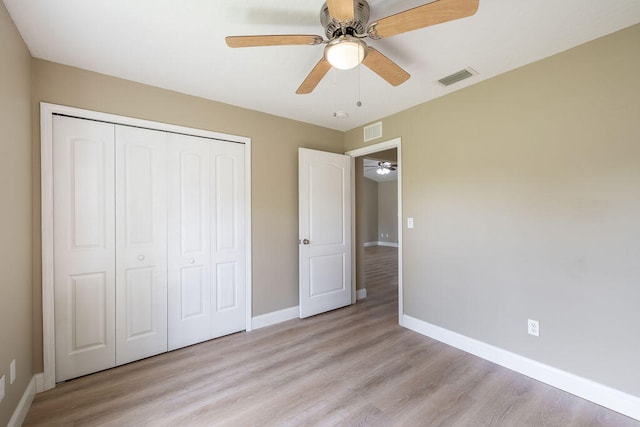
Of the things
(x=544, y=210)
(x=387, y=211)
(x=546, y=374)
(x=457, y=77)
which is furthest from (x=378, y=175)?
(x=546, y=374)

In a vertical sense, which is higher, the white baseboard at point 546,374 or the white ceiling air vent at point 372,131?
the white ceiling air vent at point 372,131

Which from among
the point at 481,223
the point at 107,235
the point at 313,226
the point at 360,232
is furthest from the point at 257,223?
the point at 481,223

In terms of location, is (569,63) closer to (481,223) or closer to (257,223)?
(481,223)

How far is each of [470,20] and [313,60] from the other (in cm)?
108

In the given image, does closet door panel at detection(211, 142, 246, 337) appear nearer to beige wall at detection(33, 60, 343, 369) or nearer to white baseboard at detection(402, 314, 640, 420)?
beige wall at detection(33, 60, 343, 369)

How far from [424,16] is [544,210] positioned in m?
1.77

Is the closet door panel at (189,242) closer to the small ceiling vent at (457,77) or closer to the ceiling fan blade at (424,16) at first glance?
the ceiling fan blade at (424,16)

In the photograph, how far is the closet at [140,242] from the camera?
2156mm

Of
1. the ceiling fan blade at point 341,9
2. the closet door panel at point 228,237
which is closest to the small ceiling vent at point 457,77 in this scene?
the ceiling fan blade at point 341,9

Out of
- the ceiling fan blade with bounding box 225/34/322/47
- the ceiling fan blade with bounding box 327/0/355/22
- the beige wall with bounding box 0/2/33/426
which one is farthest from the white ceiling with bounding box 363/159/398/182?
the beige wall with bounding box 0/2/33/426

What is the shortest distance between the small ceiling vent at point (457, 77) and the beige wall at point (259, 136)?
5.51 feet

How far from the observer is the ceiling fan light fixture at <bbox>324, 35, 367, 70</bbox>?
1.44m

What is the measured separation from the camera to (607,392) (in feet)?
5.98

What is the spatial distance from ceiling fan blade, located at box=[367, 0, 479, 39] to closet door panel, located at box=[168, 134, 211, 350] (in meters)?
2.06
